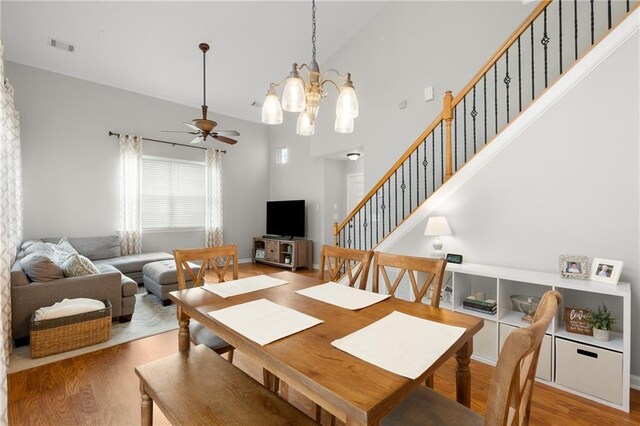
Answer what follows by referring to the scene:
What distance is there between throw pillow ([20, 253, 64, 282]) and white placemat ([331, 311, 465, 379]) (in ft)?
10.2

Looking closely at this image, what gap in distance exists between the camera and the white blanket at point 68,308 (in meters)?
2.54

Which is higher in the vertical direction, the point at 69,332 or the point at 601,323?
the point at 601,323

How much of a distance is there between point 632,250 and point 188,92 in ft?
20.8

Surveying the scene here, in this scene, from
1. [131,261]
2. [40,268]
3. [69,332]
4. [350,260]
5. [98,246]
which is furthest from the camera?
[98,246]

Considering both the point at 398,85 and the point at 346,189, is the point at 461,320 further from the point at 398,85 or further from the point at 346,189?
the point at 346,189

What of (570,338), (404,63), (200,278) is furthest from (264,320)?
(404,63)

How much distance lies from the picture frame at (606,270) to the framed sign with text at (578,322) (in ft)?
0.85

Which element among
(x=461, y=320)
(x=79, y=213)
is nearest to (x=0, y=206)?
(x=461, y=320)

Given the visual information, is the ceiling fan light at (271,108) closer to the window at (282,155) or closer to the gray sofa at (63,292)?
the gray sofa at (63,292)

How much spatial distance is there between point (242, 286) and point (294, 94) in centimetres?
122

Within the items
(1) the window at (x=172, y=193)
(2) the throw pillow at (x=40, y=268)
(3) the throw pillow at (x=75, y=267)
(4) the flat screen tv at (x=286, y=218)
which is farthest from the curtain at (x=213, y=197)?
(2) the throw pillow at (x=40, y=268)

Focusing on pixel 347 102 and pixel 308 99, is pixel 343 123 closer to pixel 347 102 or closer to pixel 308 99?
pixel 347 102

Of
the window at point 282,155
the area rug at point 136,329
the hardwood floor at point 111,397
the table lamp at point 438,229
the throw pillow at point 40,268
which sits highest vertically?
the window at point 282,155

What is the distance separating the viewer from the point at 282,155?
6980mm
